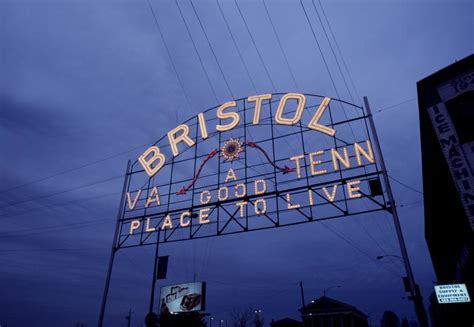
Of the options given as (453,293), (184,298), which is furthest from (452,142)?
(184,298)

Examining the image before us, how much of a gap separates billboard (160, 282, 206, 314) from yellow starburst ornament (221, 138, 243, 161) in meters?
14.8

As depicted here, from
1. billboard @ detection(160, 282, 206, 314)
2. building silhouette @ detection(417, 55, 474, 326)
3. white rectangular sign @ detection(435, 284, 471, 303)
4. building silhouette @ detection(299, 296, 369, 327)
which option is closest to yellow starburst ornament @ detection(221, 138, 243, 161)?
building silhouette @ detection(417, 55, 474, 326)

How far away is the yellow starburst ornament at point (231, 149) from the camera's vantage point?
19.6m

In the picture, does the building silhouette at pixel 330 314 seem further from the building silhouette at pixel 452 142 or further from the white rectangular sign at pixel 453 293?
the building silhouette at pixel 452 142

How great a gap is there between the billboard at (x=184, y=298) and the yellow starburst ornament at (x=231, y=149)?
48.6ft

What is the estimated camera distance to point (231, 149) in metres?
19.9

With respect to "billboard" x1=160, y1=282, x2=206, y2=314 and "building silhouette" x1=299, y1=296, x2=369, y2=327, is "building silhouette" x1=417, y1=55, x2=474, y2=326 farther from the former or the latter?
"building silhouette" x1=299, y1=296, x2=369, y2=327

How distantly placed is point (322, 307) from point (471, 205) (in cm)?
4970

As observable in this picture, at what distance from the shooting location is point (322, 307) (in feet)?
182

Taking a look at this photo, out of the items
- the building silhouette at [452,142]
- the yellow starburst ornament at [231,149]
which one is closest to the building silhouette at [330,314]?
the building silhouette at [452,142]

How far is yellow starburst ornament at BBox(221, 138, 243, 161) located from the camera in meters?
19.6

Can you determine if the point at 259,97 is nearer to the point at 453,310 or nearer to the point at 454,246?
the point at 454,246

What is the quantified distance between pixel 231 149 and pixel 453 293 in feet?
49.9

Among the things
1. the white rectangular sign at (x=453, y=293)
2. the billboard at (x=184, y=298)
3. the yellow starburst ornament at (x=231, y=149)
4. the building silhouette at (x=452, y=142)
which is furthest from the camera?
the billboard at (x=184, y=298)
